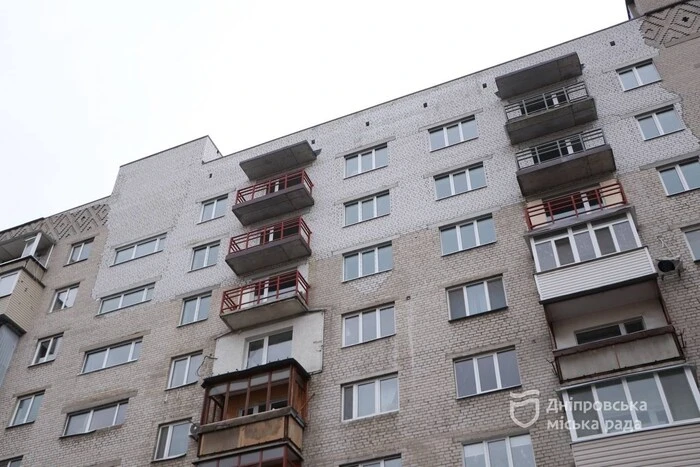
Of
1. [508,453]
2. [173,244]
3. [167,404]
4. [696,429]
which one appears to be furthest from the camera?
[173,244]

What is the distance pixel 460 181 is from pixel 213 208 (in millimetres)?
11523

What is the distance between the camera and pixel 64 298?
1265 inches

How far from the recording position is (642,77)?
2734cm

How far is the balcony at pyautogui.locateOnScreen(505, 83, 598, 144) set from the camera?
86.6ft

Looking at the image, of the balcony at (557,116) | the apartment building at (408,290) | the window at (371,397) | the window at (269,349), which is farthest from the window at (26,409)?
the balcony at (557,116)

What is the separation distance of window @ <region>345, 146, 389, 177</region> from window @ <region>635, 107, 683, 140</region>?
9.94m

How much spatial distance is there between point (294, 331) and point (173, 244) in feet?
29.6

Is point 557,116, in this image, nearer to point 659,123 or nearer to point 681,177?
point 659,123

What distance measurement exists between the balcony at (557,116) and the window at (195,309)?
13.5 metres

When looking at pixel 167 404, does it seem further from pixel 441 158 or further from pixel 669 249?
pixel 669 249

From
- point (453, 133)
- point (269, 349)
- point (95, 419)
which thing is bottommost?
point (95, 419)

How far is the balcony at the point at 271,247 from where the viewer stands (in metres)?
27.2

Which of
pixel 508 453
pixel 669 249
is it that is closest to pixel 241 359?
pixel 508 453

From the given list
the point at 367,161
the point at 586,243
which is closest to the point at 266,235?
the point at 367,161
